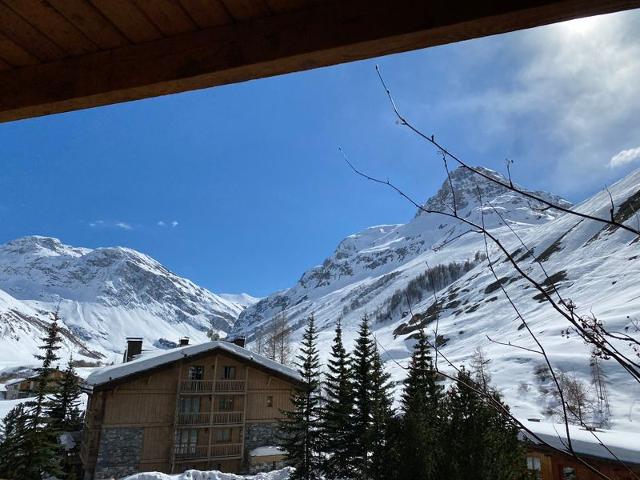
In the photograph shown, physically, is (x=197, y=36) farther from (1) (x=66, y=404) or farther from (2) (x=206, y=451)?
(1) (x=66, y=404)

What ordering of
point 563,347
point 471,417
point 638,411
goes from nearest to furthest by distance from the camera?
point 471,417
point 638,411
point 563,347

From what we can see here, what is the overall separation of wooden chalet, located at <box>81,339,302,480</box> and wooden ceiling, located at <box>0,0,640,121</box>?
20.0 m

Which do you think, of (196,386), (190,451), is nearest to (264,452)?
(190,451)

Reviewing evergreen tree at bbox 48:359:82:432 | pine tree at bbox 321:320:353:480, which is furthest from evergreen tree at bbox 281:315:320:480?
evergreen tree at bbox 48:359:82:432

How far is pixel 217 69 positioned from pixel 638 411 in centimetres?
4620

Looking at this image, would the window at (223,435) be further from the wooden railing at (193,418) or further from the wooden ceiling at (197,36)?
the wooden ceiling at (197,36)

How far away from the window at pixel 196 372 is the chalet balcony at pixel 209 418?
1.73 metres

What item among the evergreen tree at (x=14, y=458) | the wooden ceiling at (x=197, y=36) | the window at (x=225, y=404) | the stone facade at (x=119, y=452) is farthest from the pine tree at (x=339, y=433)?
the wooden ceiling at (x=197, y=36)

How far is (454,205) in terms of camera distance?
1805 millimetres

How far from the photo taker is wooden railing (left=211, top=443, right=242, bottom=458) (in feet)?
70.1

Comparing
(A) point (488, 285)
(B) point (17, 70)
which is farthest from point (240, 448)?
(A) point (488, 285)

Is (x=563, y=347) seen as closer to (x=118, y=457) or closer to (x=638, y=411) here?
(x=638, y=411)

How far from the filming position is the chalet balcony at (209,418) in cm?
2120

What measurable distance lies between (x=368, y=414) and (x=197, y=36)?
16.0 m
